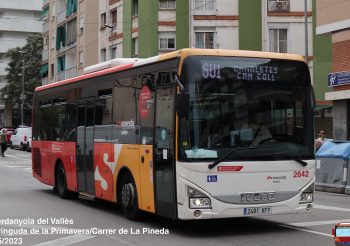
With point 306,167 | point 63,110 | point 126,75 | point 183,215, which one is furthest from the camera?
point 63,110

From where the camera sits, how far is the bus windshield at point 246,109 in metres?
8.77

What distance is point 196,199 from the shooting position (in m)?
8.67

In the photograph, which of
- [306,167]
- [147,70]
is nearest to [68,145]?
[147,70]

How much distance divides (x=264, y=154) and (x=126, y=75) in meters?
3.31

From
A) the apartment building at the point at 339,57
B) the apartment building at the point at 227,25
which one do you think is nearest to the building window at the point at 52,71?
the apartment building at the point at 227,25

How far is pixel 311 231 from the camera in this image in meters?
9.44

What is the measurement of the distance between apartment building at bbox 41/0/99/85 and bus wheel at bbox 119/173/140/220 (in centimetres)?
4128

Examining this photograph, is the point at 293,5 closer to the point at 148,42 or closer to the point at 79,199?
the point at 148,42

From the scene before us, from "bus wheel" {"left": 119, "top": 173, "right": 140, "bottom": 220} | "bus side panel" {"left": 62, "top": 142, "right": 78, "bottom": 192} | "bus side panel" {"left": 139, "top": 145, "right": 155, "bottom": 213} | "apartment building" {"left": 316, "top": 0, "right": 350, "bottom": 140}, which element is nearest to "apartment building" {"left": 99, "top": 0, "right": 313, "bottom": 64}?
"apartment building" {"left": 316, "top": 0, "right": 350, "bottom": 140}

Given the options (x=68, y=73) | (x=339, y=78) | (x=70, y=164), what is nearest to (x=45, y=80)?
(x=68, y=73)

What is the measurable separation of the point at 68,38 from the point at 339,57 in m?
38.5

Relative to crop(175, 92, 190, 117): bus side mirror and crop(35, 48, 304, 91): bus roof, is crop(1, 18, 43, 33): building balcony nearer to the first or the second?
crop(35, 48, 304, 91): bus roof

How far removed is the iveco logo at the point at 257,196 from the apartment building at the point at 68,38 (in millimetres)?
43277

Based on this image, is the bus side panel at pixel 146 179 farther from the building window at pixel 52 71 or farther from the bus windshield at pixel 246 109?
the building window at pixel 52 71
